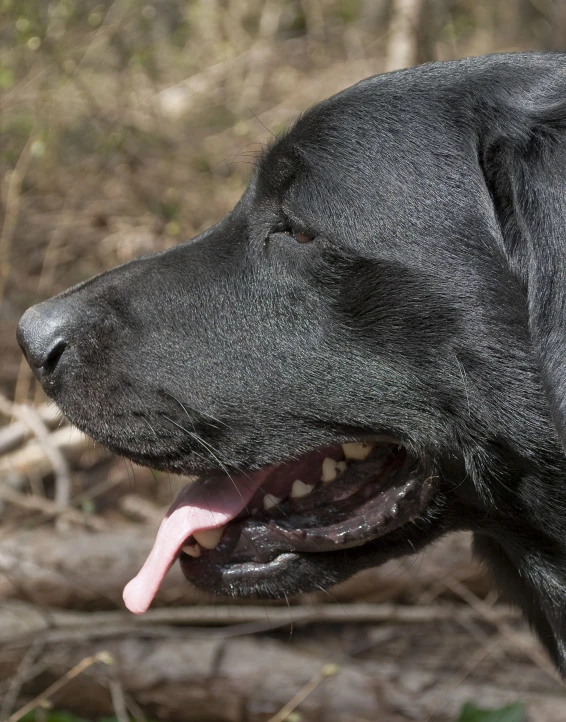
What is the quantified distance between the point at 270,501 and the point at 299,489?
93 mm

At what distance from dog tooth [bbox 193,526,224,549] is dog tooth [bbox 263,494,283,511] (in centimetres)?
15

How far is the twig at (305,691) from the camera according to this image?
320 cm

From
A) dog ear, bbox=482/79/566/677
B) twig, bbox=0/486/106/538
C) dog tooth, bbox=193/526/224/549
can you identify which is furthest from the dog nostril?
twig, bbox=0/486/106/538

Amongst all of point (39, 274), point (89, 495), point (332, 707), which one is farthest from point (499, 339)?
point (39, 274)

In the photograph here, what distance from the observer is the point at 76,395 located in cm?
244

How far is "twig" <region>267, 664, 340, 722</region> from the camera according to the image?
320 centimetres

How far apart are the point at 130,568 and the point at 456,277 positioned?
2.06 metres

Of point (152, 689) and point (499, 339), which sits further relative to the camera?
point (152, 689)

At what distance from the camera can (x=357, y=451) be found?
2.52 meters

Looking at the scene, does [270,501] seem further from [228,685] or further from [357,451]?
[228,685]

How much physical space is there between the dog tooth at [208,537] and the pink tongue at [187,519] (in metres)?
0.01

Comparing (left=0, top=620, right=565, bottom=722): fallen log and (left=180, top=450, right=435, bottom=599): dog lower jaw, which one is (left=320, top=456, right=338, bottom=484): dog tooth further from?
(left=0, top=620, right=565, bottom=722): fallen log

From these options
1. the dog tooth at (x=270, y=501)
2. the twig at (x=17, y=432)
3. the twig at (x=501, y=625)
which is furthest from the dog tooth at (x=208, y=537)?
the twig at (x=17, y=432)

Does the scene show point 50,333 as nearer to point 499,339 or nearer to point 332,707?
point 499,339
